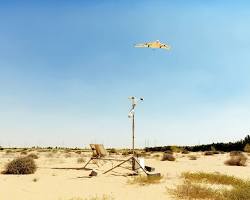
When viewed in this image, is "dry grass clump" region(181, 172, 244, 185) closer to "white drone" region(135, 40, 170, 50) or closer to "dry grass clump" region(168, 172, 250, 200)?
"dry grass clump" region(168, 172, 250, 200)

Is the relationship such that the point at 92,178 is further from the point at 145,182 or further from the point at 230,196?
the point at 230,196

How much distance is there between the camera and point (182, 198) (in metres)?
11.6

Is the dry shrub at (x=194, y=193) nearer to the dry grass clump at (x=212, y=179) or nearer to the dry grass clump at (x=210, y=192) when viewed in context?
the dry grass clump at (x=210, y=192)

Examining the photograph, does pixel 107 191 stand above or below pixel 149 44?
below

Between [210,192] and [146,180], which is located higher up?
[146,180]

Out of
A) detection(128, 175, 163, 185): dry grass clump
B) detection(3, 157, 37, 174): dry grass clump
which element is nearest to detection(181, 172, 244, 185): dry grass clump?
detection(128, 175, 163, 185): dry grass clump

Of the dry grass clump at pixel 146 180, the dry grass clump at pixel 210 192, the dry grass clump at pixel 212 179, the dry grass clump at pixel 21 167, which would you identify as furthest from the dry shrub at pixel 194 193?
the dry grass clump at pixel 21 167

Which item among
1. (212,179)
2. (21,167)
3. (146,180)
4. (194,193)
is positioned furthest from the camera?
(21,167)

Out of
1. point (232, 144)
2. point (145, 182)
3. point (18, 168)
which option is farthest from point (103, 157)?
point (232, 144)

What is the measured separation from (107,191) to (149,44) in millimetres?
9991

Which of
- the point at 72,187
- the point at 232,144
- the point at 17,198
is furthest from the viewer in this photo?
the point at 232,144

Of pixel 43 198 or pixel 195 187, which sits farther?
pixel 195 187

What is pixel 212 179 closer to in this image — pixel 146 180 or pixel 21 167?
pixel 146 180

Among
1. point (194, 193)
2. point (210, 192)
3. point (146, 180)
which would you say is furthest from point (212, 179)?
point (194, 193)
